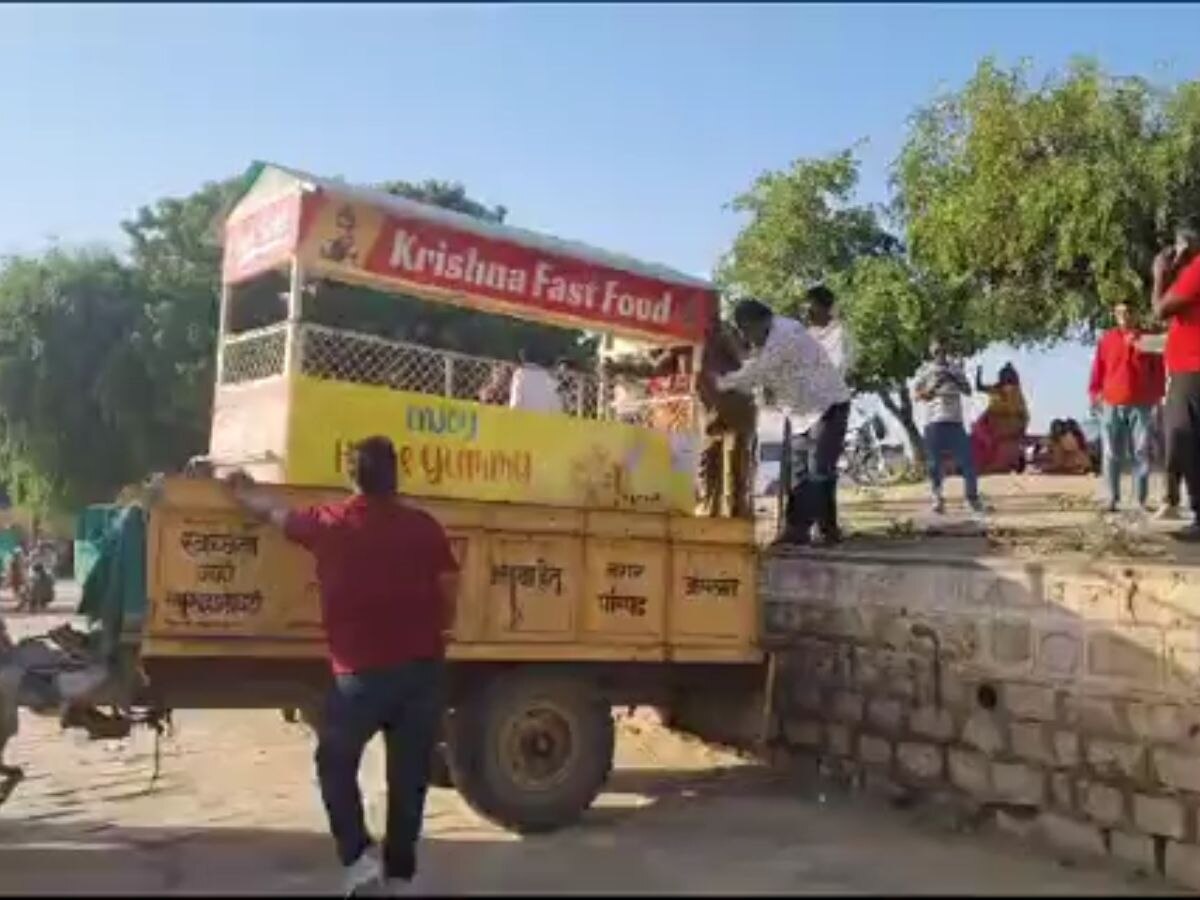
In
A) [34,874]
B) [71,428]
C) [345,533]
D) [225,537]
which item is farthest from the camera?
[71,428]

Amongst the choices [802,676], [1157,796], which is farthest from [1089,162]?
[1157,796]

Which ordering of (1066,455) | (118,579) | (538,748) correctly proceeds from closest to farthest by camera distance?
(118,579) → (538,748) → (1066,455)

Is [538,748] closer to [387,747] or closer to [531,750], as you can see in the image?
[531,750]

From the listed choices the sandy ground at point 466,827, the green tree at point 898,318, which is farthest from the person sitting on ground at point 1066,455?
the sandy ground at point 466,827

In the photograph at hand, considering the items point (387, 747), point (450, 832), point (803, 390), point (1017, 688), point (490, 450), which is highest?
point (803, 390)

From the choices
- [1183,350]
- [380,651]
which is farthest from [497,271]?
[1183,350]

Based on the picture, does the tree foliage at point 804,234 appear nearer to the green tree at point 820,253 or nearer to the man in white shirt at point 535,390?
the green tree at point 820,253

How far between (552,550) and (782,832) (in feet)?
6.04

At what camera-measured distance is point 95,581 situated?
20.6ft

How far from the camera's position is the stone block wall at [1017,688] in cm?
645

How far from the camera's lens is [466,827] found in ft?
23.5

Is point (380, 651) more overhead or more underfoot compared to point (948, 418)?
more underfoot

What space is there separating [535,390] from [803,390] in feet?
6.29

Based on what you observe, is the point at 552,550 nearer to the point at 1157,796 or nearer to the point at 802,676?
the point at 802,676
